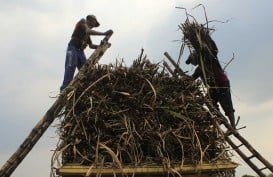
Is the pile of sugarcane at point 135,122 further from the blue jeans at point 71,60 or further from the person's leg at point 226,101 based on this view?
the blue jeans at point 71,60

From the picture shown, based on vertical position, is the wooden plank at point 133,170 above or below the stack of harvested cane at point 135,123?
below

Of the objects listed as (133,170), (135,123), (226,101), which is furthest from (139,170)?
(226,101)

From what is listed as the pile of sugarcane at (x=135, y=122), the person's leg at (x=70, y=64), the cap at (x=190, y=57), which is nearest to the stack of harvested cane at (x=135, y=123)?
the pile of sugarcane at (x=135, y=122)

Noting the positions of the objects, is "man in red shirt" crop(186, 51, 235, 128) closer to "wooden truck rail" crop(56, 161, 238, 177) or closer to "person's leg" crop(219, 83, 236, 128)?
"person's leg" crop(219, 83, 236, 128)

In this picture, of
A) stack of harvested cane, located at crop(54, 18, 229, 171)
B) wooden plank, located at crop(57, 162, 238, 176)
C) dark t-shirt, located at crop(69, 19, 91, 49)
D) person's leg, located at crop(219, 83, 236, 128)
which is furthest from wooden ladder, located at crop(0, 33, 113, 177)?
person's leg, located at crop(219, 83, 236, 128)

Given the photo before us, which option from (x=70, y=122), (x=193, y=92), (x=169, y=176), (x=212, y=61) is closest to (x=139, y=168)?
(x=169, y=176)

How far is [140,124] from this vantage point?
555 cm

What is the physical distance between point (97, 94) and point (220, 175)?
1860mm

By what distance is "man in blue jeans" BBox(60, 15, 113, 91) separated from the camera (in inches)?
334

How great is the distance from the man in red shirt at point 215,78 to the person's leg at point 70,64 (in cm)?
223

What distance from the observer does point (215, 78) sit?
7996 mm

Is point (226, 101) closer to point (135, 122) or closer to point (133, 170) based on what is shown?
point (135, 122)

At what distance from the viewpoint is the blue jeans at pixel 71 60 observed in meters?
8.20

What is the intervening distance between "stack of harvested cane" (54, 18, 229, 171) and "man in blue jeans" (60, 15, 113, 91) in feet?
7.21
